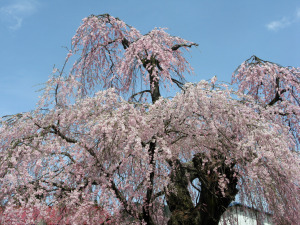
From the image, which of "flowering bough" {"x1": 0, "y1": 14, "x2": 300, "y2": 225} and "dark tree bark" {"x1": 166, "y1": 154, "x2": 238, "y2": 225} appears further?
"dark tree bark" {"x1": 166, "y1": 154, "x2": 238, "y2": 225}

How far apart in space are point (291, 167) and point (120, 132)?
3.08m

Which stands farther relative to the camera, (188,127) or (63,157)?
(188,127)

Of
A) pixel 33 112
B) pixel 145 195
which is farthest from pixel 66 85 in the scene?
pixel 145 195

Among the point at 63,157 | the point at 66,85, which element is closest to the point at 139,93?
the point at 66,85

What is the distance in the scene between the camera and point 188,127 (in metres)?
5.37

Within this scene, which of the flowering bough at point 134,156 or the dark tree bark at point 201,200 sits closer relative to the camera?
the flowering bough at point 134,156

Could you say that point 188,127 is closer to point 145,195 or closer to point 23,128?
point 145,195

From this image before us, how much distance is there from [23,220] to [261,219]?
4.34m

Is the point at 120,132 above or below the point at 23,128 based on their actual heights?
below

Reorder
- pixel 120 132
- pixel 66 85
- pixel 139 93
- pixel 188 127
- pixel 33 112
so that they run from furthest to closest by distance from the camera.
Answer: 1. pixel 139 93
2. pixel 66 85
3. pixel 33 112
4. pixel 188 127
5. pixel 120 132

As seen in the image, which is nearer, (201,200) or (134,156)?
(134,156)

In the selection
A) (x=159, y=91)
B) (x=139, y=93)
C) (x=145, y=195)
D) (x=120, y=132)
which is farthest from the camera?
(x=139, y=93)

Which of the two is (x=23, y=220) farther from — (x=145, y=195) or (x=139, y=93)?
(x=139, y=93)

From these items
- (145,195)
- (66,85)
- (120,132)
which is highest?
(66,85)
